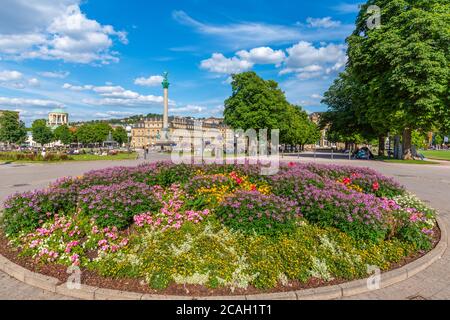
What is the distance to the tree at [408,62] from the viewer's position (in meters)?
25.3

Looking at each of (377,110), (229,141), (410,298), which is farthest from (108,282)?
(229,141)

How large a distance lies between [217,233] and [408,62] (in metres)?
27.6

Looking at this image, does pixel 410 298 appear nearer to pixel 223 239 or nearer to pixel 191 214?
pixel 223 239

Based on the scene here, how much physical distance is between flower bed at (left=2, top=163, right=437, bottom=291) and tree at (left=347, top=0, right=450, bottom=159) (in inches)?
874

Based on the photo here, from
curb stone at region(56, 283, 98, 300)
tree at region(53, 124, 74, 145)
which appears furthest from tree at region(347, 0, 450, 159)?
tree at region(53, 124, 74, 145)

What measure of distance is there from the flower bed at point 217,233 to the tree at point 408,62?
72.9 ft

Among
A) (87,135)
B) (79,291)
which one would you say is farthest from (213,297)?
(87,135)

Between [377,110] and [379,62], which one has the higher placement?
[379,62]

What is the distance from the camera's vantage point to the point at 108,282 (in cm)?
475

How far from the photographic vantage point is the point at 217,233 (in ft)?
19.4

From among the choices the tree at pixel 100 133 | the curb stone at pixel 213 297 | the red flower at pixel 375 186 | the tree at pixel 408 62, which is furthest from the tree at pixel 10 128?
the red flower at pixel 375 186

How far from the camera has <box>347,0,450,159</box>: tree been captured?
25.3m
